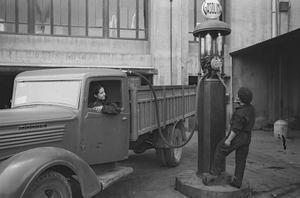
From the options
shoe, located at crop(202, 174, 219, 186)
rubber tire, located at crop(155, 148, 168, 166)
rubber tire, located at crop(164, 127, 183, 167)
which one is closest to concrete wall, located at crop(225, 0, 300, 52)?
rubber tire, located at crop(164, 127, 183, 167)

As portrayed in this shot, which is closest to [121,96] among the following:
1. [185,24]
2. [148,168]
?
[148,168]

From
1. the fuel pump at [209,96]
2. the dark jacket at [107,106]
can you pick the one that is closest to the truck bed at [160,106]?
the dark jacket at [107,106]

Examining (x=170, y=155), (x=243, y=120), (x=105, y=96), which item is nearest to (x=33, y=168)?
(x=105, y=96)

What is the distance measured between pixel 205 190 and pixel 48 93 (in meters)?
2.76

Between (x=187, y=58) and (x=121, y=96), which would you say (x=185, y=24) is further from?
(x=121, y=96)

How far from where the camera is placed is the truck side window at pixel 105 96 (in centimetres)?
552

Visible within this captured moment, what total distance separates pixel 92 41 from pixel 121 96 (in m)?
9.45

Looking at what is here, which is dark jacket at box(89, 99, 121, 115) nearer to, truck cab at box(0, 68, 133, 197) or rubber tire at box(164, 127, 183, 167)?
truck cab at box(0, 68, 133, 197)

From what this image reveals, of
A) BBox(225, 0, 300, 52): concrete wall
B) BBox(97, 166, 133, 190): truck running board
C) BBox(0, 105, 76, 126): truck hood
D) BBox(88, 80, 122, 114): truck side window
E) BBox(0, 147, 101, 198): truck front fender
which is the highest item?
BBox(225, 0, 300, 52): concrete wall

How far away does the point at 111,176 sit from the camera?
18.0 ft

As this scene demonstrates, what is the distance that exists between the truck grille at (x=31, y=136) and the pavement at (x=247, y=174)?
1.71 meters

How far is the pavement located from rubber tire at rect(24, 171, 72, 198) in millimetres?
1819

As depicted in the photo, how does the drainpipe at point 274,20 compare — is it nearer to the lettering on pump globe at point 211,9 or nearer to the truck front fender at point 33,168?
the lettering on pump globe at point 211,9

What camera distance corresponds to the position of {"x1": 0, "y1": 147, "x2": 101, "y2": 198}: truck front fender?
3785 millimetres
